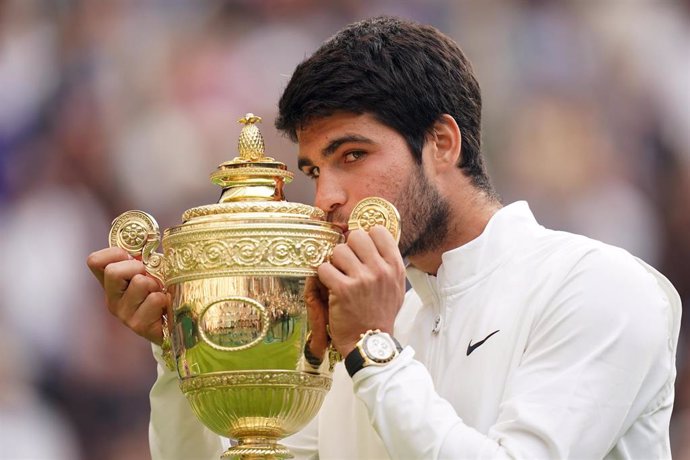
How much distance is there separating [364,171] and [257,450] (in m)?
0.68

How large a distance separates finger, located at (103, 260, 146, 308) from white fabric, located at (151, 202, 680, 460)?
336mm

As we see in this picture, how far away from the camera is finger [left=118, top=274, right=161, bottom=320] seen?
3070 millimetres

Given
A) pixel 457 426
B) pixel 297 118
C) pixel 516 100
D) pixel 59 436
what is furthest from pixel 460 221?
pixel 516 100

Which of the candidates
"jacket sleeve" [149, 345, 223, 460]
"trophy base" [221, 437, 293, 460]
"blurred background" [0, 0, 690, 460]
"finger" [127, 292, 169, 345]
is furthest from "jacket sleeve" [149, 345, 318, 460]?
"blurred background" [0, 0, 690, 460]

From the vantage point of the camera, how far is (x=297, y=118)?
3.31 m

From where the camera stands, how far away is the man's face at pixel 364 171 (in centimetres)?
319

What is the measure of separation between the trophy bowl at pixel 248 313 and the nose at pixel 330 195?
21 cm

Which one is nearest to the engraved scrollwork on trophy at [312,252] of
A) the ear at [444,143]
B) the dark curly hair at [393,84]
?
the dark curly hair at [393,84]

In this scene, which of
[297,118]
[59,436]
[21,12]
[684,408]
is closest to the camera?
[297,118]

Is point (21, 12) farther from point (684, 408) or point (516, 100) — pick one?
point (684, 408)

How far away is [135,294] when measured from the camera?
10.1 feet

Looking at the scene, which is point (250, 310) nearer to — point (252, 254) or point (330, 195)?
point (252, 254)

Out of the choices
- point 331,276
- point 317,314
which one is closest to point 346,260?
point 331,276

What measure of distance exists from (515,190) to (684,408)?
129 cm
